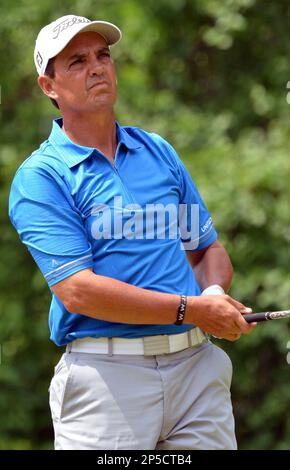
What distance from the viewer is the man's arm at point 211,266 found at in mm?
3788

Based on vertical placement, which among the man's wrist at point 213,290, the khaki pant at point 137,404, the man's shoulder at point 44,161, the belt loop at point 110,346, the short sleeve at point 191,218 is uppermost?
the man's shoulder at point 44,161

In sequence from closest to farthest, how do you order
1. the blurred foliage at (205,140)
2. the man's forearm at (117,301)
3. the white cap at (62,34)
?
the man's forearm at (117,301)
the white cap at (62,34)
the blurred foliage at (205,140)

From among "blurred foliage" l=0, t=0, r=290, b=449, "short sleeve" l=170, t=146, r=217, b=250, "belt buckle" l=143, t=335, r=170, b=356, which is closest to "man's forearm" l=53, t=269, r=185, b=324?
"belt buckle" l=143, t=335, r=170, b=356

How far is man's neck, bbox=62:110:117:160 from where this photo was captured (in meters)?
3.68

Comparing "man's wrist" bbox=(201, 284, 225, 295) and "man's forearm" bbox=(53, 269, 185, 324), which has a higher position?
"man's wrist" bbox=(201, 284, 225, 295)

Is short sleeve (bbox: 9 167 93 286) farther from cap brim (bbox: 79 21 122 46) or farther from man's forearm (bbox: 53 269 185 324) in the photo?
cap brim (bbox: 79 21 122 46)

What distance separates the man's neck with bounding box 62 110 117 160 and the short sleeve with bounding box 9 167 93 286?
225 millimetres

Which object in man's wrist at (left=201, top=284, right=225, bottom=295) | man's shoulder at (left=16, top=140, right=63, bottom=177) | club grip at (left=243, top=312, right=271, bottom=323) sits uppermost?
man's shoulder at (left=16, top=140, right=63, bottom=177)

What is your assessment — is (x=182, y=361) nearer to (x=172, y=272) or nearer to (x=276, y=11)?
(x=172, y=272)

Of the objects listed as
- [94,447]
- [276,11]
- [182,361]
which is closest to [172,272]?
[182,361]

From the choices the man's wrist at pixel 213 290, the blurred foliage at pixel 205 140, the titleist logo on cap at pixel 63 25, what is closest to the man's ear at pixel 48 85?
the titleist logo on cap at pixel 63 25

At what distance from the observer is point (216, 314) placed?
11.3 ft

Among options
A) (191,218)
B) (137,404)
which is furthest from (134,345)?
(191,218)

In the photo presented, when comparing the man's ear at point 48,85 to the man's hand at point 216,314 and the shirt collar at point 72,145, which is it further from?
the man's hand at point 216,314
